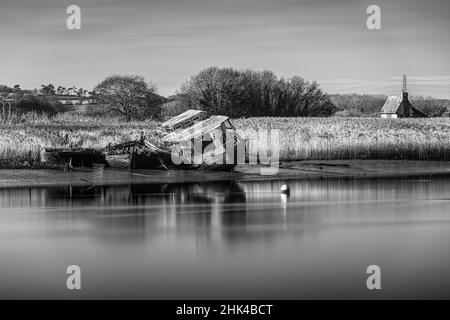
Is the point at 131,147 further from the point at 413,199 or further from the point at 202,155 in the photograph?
the point at 413,199

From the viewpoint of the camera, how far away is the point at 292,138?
34375 millimetres

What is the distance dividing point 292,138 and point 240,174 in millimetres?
6146

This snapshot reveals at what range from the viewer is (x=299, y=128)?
3991 cm

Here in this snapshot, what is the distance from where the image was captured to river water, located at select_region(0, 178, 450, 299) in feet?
46.6

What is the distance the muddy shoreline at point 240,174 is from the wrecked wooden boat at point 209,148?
0.34 m

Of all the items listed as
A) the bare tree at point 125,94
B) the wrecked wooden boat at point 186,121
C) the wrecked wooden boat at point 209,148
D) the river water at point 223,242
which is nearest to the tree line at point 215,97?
A: the bare tree at point 125,94

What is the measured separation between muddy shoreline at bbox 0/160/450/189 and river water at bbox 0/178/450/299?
90 centimetres

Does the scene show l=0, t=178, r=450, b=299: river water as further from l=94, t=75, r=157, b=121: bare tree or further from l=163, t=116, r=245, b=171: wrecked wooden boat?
l=94, t=75, r=157, b=121: bare tree

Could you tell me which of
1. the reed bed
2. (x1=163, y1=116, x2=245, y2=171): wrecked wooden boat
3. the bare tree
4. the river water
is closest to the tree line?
the bare tree

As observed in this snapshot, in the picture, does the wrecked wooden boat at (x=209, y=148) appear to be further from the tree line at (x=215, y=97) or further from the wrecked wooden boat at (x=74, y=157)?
the tree line at (x=215, y=97)

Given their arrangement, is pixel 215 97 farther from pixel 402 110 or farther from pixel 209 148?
pixel 402 110

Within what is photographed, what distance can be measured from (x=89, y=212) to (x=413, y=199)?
8769 millimetres

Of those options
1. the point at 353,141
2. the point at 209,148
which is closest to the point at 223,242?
the point at 209,148

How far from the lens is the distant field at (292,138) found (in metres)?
31.1
